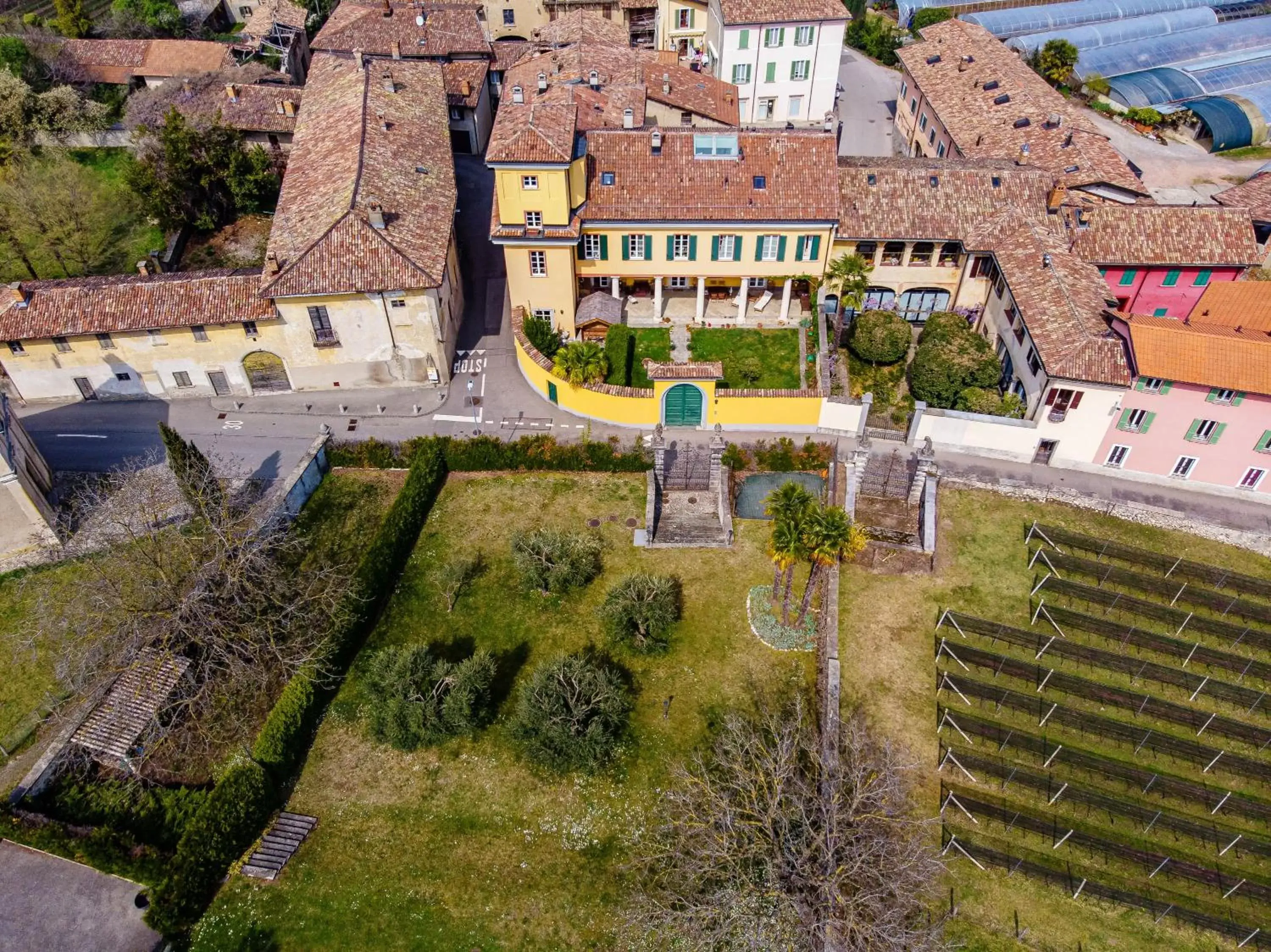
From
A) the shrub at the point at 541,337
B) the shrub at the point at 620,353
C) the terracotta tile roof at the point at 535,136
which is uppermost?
the terracotta tile roof at the point at 535,136

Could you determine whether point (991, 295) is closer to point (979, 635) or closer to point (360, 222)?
point (979, 635)

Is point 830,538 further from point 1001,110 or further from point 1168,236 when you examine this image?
point 1001,110

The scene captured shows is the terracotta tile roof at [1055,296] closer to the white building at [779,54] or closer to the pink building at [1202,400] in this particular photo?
the pink building at [1202,400]

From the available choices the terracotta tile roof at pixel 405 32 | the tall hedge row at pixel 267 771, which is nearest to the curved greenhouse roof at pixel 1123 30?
the terracotta tile roof at pixel 405 32

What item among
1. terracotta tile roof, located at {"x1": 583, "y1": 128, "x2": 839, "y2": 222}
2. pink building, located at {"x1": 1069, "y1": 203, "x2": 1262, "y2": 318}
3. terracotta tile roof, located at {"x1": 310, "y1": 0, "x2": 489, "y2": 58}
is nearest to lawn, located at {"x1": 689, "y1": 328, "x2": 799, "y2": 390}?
terracotta tile roof, located at {"x1": 583, "y1": 128, "x2": 839, "y2": 222}

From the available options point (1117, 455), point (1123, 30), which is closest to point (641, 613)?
point (1117, 455)

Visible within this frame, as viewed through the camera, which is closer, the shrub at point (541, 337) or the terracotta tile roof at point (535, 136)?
the terracotta tile roof at point (535, 136)

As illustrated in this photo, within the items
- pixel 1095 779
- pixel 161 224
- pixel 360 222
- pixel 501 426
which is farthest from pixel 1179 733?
pixel 161 224

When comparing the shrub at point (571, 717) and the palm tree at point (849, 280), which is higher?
the palm tree at point (849, 280)

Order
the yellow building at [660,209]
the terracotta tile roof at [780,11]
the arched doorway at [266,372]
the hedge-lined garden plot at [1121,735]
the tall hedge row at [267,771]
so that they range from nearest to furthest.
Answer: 1. the tall hedge row at [267,771]
2. the hedge-lined garden plot at [1121,735]
3. the yellow building at [660,209]
4. the arched doorway at [266,372]
5. the terracotta tile roof at [780,11]
